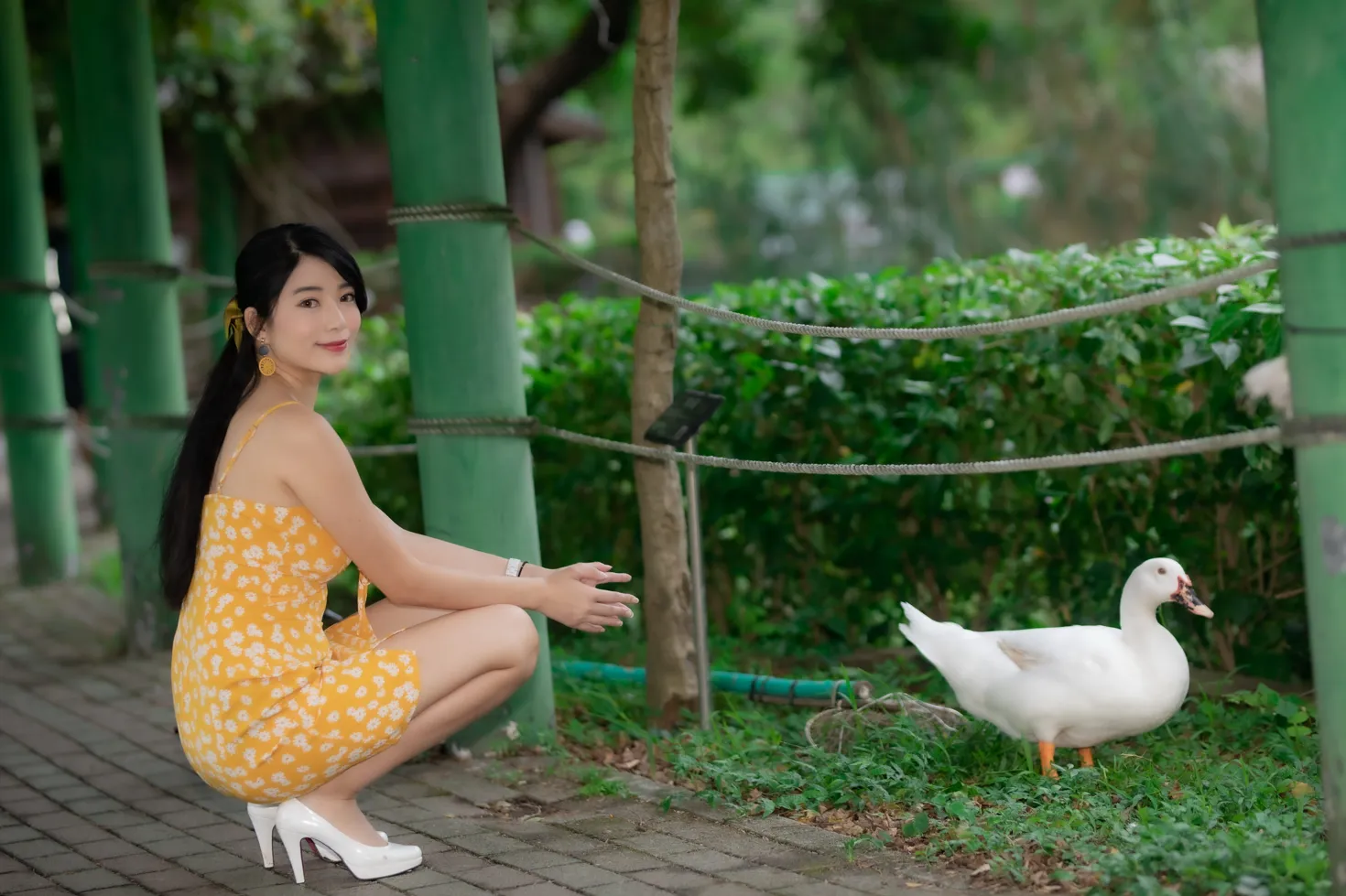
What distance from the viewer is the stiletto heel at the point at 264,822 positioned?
11.7ft

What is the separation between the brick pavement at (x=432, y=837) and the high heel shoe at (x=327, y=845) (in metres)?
0.04

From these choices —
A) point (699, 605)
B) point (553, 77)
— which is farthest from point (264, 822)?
point (553, 77)

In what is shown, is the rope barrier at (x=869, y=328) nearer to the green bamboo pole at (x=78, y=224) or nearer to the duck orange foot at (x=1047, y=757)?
the duck orange foot at (x=1047, y=757)

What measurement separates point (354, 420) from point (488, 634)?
348cm

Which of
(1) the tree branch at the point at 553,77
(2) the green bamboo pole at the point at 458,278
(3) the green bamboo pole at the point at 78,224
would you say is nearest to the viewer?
(2) the green bamboo pole at the point at 458,278

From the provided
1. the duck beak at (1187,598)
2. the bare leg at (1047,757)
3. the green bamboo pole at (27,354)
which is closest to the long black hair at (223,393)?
the bare leg at (1047,757)

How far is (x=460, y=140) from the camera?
14.7 feet

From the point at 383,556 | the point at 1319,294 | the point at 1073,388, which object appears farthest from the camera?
the point at 1073,388

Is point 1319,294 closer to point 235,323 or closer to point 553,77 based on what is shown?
point 235,323

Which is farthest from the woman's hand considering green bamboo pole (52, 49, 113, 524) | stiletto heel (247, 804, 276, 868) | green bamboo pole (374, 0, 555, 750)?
green bamboo pole (52, 49, 113, 524)

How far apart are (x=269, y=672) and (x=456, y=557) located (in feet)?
2.08

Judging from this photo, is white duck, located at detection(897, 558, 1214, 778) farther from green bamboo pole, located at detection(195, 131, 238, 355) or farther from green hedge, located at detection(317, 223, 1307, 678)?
green bamboo pole, located at detection(195, 131, 238, 355)

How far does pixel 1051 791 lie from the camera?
368 centimetres

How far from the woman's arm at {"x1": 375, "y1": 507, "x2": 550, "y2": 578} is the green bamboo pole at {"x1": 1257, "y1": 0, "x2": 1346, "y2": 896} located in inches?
71.8
